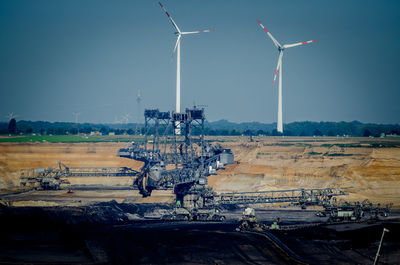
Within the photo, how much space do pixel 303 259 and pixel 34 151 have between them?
422ft

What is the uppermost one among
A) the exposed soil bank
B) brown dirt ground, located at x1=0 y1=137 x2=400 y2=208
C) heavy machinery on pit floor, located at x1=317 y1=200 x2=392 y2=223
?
brown dirt ground, located at x1=0 y1=137 x2=400 y2=208

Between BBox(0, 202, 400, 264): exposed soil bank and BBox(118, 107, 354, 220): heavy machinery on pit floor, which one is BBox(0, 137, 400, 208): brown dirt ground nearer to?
BBox(118, 107, 354, 220): heavy machinery on pit floor

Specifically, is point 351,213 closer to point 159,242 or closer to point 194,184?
point 194,184

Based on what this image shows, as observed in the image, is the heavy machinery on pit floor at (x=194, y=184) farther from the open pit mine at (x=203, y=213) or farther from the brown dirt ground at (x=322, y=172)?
the brown dirt ground at (x=322, y=172)

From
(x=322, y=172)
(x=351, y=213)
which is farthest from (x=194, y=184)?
(x=322, y=172)

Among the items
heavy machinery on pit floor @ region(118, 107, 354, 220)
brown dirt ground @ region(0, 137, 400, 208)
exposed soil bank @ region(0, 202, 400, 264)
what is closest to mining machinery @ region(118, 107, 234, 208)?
heavy machinery on pit floor @ region(118, 107, 354, 220)

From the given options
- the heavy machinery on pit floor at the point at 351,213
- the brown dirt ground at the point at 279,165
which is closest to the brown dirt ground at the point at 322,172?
the brown dirt ground at the point at 279,165

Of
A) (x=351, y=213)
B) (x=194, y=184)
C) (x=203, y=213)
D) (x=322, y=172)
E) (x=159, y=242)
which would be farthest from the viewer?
(x=322, y=172)

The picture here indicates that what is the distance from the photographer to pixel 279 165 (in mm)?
132125

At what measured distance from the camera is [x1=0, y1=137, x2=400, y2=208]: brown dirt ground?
343ft

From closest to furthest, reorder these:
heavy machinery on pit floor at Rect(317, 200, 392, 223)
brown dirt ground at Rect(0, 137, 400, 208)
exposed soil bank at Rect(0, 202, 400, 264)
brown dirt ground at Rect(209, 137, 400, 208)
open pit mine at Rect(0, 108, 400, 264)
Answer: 1. exposed soil bank at Rect(0, 202, 400, 264)
2. open pit mine at Rect(0, 108, 400, 264)
3. heavy machinery on pit floor at Rect(317, 200, 392, 223)
4. brown dirt ground at Rect(209, 137, 400, 208)
5. brown dirt ground at Rect(0, 137, 400, 208)

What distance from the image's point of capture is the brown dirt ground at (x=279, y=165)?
10456 cm

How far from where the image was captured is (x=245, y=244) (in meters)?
55.9

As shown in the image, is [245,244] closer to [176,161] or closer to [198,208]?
[198,208]
